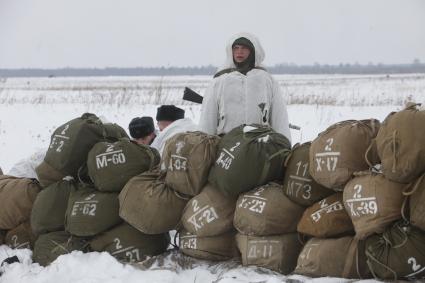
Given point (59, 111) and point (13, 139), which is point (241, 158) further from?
point (59, 111)

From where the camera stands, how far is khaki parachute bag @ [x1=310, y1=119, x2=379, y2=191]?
A: 2963mm

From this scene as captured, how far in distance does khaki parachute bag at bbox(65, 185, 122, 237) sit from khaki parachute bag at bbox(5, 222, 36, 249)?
563mm

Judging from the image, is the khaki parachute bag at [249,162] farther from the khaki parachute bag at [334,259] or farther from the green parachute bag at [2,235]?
the green parachute bag at [2,235]

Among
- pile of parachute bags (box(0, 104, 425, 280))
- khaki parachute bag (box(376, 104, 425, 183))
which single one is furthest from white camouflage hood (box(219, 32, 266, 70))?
khaki parachute bag (box(376, 104, 425, 183))

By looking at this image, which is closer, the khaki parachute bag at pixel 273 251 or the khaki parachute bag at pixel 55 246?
the khaki parachute bag at pixel 273 251

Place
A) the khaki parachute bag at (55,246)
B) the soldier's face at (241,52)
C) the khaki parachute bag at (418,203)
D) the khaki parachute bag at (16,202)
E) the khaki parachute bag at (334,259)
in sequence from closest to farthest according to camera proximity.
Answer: the khaki parachute bag at (418,203)
the khaki parachute bag at (334,259)
the khaki parachute bag at (55,246)
the khaki parachute bag at (16,202)
the soldier's face at (241,52)

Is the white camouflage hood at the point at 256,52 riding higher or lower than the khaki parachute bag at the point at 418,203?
higher

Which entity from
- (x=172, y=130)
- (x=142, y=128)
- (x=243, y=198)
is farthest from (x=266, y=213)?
(x=142, y=128)

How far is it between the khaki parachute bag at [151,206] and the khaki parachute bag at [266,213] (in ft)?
1.58

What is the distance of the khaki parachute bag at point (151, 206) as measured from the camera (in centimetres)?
352

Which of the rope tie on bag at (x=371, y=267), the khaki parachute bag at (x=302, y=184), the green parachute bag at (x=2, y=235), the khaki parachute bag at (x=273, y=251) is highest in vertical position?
the khaki parachute bag at (x=302, y=184)

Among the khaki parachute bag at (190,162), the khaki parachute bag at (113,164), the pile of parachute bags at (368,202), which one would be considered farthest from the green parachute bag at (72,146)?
the pile of parachute bags at (368,202)

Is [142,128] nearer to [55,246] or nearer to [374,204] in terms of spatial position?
[55,246]

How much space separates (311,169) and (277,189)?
0.30 m
